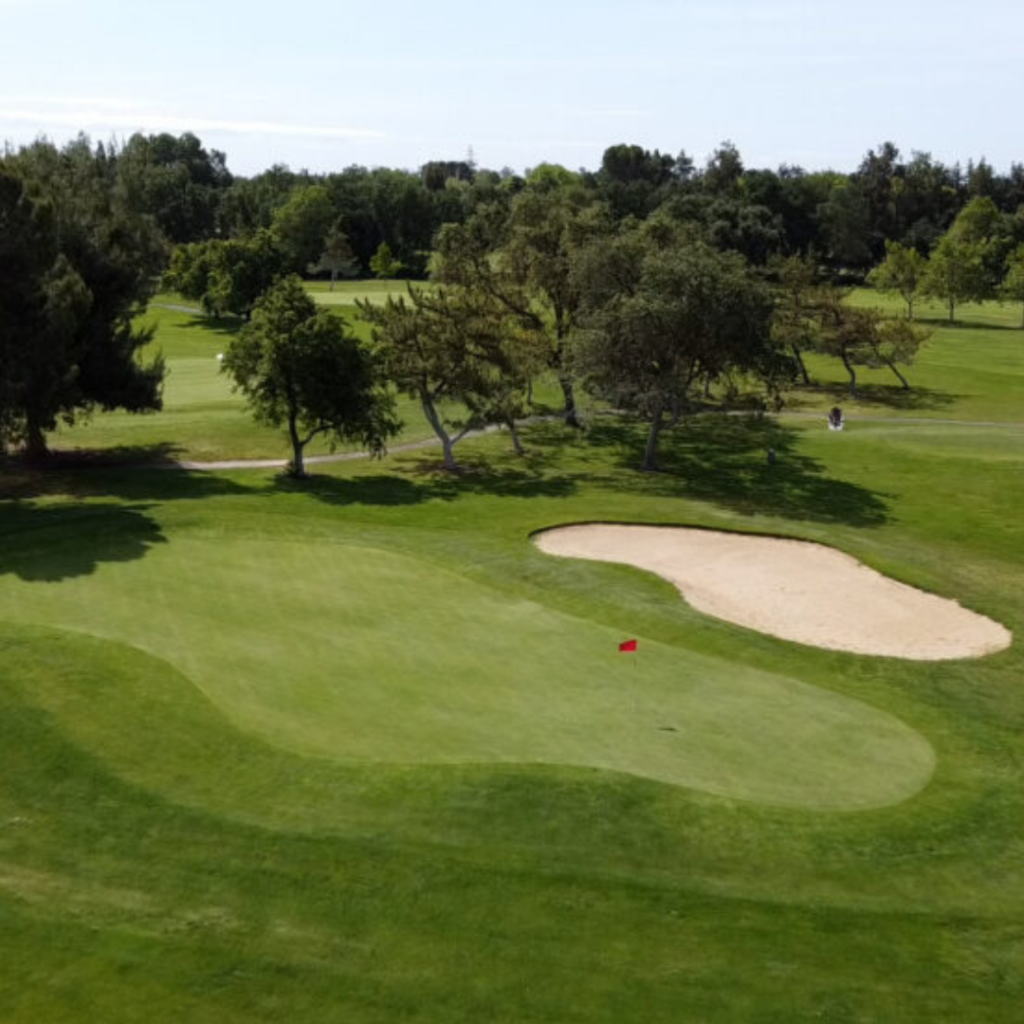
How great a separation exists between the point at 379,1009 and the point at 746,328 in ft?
160

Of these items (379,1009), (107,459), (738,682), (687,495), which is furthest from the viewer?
(107,459)

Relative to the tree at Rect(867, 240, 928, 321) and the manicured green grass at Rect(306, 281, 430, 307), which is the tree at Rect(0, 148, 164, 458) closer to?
the manicured green grass at Rect(306, 281, 430, 307)

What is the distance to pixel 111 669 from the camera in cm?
2702

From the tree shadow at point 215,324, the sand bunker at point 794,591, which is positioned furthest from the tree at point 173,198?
the sand bunker at point 794,591

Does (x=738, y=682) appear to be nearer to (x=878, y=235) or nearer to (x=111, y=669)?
(x=111, y=669)

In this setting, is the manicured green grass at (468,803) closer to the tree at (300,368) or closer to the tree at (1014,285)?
the tree at (300,368)

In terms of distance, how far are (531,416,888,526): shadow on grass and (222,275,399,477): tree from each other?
14.3m

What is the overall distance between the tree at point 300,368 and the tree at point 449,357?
3.62 metres

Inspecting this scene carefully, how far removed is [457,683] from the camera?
26.8 meters

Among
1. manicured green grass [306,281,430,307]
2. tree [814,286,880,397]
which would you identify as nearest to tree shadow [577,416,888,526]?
tree [814,286,880,397]

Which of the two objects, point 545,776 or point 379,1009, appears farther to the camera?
point 545,776

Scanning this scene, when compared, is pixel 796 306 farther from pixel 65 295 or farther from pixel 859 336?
pixel 65 295

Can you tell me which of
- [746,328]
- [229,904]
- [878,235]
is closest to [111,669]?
[229,904]

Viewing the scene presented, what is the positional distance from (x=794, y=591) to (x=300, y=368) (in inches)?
1066
